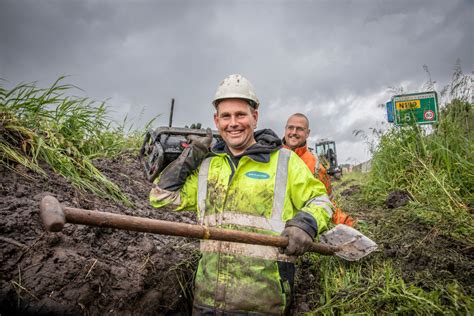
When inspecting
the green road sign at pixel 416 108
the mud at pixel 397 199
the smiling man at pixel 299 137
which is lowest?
the mud at pixel 397 199

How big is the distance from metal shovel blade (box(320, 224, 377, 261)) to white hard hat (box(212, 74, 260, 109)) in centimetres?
119

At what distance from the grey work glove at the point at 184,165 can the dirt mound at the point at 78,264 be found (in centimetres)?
67

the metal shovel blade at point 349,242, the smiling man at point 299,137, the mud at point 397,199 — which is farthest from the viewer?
the smiling man at point 299,137

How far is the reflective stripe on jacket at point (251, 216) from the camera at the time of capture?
1.96 m

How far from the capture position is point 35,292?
190 cm

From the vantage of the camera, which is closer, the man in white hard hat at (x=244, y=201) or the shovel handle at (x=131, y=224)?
the shovel handle at (x=131, y=224)

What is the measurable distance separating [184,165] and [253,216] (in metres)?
0.58

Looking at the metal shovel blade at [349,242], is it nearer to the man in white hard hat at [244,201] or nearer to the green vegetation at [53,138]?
→ the man in white hard hat at [244,201]

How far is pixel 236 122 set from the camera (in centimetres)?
218

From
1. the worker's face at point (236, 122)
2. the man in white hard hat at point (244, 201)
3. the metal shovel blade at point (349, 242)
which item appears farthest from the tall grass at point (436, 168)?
the worker's face at point (236, 122)

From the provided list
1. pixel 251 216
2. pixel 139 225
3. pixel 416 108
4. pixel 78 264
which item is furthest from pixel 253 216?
pixel 416 108

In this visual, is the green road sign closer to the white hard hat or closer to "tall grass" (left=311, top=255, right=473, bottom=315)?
"tall grass" (left=311, top=255, right=473, bottom=315)

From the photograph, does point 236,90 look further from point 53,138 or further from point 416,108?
point 416,108

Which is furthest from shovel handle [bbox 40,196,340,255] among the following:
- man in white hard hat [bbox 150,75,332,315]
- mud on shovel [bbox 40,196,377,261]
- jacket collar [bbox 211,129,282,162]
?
jacket collar [bbox 211,129,282,162]
